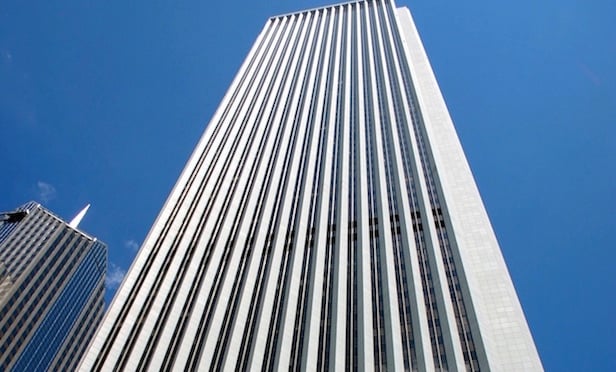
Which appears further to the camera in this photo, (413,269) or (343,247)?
(343,247)

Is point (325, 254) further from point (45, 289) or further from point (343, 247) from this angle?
point (45, 289)

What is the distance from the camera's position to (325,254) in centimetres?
7188

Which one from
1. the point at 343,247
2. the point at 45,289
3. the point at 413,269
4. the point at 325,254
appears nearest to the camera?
the point at 413,269

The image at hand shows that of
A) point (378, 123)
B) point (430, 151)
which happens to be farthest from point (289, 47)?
point (430, 151)

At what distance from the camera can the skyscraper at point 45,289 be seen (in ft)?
446

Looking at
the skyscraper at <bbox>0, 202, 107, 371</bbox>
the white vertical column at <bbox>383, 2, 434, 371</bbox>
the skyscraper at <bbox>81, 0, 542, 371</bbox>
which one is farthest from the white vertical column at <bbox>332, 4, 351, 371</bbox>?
the skyscraper at <bbox>0, 202, 107, 371</bbox>

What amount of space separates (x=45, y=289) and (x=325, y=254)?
108m

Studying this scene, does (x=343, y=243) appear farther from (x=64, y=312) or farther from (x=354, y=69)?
(x=64, y=312)

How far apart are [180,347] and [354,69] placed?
84.8 metres

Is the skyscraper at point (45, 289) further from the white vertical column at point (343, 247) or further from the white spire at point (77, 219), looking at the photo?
the white vertical column at point (343, 247)

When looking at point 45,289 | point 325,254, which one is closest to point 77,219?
point 45,289

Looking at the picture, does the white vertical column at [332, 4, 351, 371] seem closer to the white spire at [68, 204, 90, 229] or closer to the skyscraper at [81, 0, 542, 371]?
the skyscraper at [81, 0, 542, 371]

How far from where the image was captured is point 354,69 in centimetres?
12925

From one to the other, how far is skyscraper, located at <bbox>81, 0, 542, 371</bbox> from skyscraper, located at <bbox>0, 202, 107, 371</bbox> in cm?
7084
